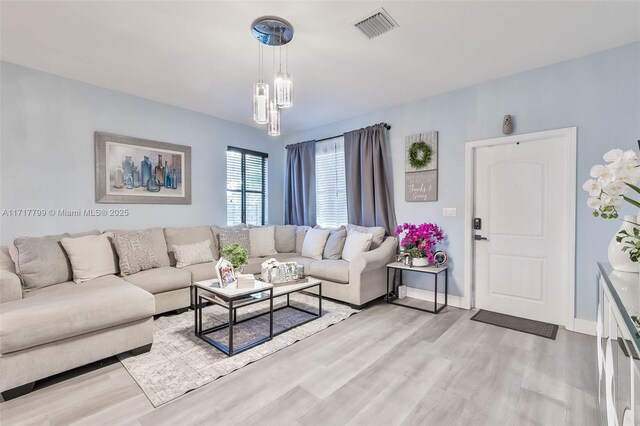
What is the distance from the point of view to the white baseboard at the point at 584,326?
284 cm

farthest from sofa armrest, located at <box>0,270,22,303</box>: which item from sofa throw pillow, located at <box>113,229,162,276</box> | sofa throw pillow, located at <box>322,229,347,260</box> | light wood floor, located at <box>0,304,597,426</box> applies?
sofa throw pillow, located at <box>322,229,347,260</box>

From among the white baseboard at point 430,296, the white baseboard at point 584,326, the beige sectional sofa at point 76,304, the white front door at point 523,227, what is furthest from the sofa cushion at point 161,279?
the white baseboard at point 584,326

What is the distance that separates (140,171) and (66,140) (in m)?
0.80

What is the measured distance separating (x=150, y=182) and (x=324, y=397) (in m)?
3.50

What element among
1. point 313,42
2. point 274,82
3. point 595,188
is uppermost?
point 313,42

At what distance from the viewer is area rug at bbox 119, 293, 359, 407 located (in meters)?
2.07

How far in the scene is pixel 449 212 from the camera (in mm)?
3750

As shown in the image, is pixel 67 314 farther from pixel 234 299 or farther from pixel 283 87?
pixel 283 87

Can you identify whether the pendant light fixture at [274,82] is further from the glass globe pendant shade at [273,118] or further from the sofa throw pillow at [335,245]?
the sofa throw pillow at [335,245]

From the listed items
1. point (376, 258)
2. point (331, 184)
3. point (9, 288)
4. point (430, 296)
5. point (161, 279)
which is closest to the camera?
point (9, 288)

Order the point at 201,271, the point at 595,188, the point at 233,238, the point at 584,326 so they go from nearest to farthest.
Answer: the point at 595,188
the point at 584,326
the point at 201,271
the point at 233,238

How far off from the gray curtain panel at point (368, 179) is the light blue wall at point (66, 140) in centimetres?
231

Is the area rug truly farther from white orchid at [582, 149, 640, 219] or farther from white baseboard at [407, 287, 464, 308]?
white orchid at [582, 149, 640, 219]

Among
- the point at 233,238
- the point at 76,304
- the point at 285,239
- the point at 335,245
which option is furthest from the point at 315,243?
the point at 76,304
